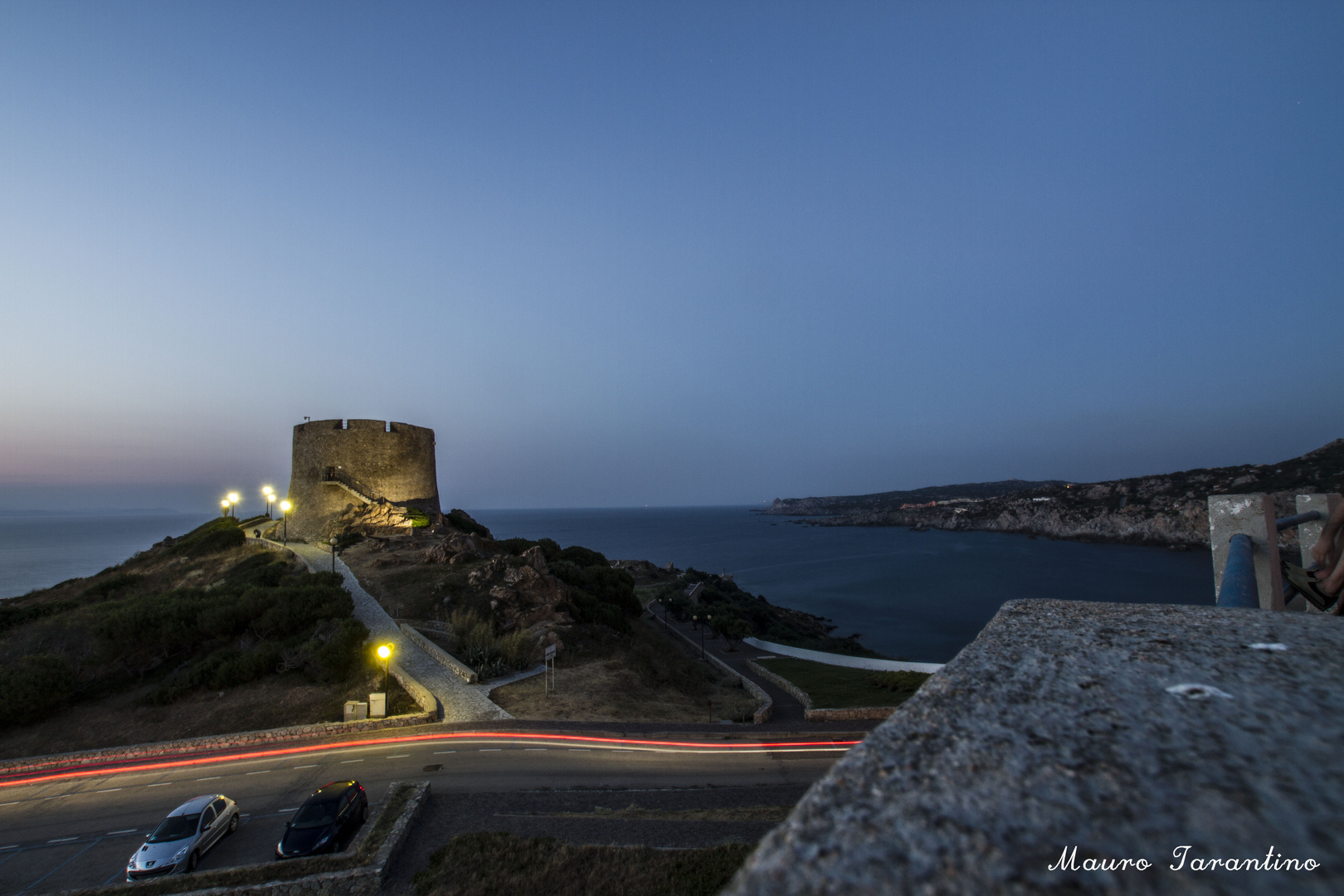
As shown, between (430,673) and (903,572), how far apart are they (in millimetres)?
71190

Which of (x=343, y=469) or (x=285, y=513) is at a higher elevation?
(x=343, y=469)

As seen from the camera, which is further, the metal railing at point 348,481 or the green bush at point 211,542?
the metal railing at point 348,481

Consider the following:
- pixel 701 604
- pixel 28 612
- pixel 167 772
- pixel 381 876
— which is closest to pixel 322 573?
pixel 167 772

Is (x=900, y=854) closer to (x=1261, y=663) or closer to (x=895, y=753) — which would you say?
(x=895, y=753)

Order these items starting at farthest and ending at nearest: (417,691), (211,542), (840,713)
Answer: (211,542)
(840,713)
(417,691)

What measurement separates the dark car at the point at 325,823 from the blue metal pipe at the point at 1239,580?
11.7 metres

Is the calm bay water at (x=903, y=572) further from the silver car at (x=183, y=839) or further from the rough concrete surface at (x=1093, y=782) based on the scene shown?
the rough concrete surface at (x=1093, y=782)

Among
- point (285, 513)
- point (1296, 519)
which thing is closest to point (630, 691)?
point (1296, 519)

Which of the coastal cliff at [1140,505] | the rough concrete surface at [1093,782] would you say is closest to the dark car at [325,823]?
the rough concrete surface at [1093,782]

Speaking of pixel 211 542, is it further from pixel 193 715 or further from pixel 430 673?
pixel 430 673

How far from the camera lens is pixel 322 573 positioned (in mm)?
21656

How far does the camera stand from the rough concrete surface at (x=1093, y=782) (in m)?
0.77

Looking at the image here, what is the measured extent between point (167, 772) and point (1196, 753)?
17.5 m

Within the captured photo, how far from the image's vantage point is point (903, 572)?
75562 mm
